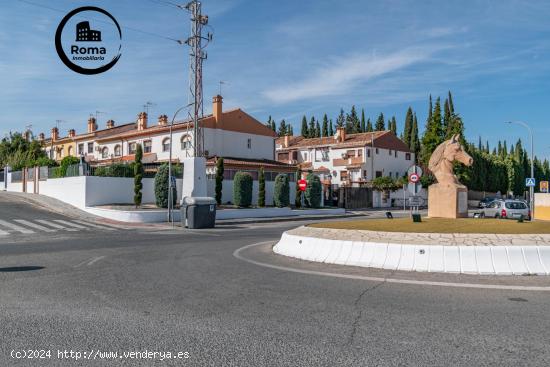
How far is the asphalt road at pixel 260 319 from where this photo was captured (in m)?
4.86

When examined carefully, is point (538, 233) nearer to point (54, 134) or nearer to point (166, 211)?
point (166, 211)

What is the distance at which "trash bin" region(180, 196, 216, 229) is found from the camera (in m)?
26.4

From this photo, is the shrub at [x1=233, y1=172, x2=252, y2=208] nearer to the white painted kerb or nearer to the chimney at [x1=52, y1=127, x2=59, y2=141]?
the white painted kerb

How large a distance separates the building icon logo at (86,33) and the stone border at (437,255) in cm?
1137

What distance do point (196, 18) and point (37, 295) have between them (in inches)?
1069

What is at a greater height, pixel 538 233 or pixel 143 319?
pixel 538 233

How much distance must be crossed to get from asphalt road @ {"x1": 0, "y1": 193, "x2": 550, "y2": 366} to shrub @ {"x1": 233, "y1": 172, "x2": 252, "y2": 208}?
27055mm

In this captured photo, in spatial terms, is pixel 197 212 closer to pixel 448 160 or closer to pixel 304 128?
pixel 448 160

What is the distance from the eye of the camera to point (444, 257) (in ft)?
33.7

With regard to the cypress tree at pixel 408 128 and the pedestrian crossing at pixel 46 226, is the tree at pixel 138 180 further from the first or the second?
the cypress tree at pixel 408 128

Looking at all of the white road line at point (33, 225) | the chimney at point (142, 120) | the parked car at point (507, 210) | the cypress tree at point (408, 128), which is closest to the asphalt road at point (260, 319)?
the white road line at point (33, 225)

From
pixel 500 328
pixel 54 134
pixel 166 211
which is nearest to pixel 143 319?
pixel 500 328

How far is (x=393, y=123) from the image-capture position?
374ft

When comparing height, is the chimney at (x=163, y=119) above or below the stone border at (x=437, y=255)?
above
